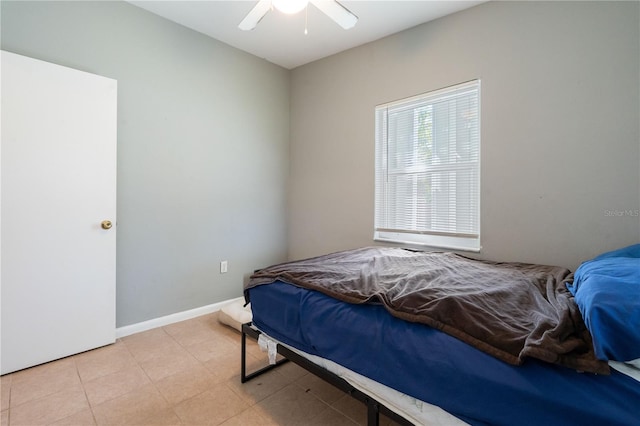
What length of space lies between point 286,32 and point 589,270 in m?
2.95

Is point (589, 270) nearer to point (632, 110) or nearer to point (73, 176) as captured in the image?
point (632, 110)

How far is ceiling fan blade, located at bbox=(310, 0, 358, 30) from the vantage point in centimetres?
178

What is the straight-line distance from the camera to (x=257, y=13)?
192cm

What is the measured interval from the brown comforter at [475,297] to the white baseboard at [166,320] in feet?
4.97

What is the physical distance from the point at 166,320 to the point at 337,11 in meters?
2.84

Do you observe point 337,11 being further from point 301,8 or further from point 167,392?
point 167,392

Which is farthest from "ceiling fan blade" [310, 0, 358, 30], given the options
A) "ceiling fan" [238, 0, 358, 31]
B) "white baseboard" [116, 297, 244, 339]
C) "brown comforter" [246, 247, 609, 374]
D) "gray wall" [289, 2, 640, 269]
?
"white baseboard" [116, 297, 244, 339]

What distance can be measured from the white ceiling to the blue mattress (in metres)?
2.40

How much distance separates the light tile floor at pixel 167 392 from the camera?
1.54 meters

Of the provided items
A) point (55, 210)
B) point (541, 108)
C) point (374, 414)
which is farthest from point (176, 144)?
point (541, 108)

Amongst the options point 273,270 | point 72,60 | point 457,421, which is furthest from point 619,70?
point 72,60

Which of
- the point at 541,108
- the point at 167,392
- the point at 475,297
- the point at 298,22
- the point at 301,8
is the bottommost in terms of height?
the point at 167,392

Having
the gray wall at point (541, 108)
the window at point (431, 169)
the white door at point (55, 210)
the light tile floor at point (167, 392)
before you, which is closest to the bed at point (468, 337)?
the light tile floor at point (167, 392)

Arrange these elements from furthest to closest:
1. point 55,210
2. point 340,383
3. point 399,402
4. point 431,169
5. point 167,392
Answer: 1. point 431,169
2. point 55,210
3. point 167,392
4. point 340,383
5. point 399,402
